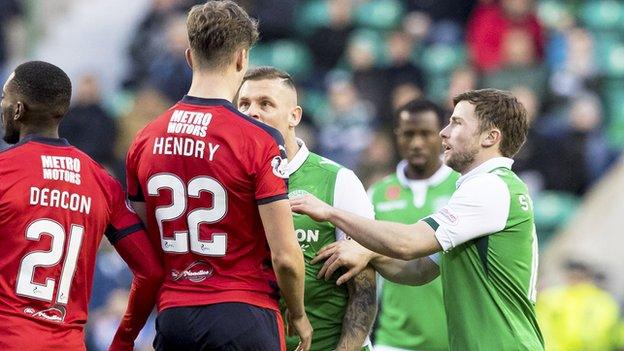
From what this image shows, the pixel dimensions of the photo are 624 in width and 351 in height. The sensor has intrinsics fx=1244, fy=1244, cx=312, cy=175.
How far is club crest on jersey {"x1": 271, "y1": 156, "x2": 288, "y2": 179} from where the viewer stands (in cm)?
530

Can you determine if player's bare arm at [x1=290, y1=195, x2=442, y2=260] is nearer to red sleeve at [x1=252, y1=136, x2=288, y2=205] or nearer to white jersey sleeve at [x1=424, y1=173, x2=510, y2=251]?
white jersey sleeve at [x1=424, y1=173, x2=510, y2=251]

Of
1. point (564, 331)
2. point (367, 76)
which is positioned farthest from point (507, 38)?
point (564, 331)

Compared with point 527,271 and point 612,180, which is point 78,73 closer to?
point 612,180

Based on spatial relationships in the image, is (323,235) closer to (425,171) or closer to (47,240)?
(47,240)

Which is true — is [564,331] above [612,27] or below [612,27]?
below

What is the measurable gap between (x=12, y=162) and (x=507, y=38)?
410 inches

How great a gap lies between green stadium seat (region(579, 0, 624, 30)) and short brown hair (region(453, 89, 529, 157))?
9737 mm

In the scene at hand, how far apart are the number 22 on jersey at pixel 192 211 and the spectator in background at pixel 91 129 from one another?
28.2 feet

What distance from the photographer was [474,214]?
584 cm

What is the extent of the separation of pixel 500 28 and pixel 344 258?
31.2ft

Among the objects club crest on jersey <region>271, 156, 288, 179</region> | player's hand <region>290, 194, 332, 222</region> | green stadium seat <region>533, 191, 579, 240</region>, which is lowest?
green stadium seat <region>533, 191, 579, 240</region>

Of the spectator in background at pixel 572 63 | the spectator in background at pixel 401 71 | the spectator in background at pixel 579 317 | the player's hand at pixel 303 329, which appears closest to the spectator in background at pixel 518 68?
the spectator in background at pixel 572 63

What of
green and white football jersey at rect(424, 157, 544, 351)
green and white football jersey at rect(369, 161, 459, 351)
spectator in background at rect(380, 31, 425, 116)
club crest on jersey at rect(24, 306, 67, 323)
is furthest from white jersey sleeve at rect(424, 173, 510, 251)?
spectator in background at rect(380, 31, 425, 116)

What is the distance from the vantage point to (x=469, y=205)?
19.2 ft
